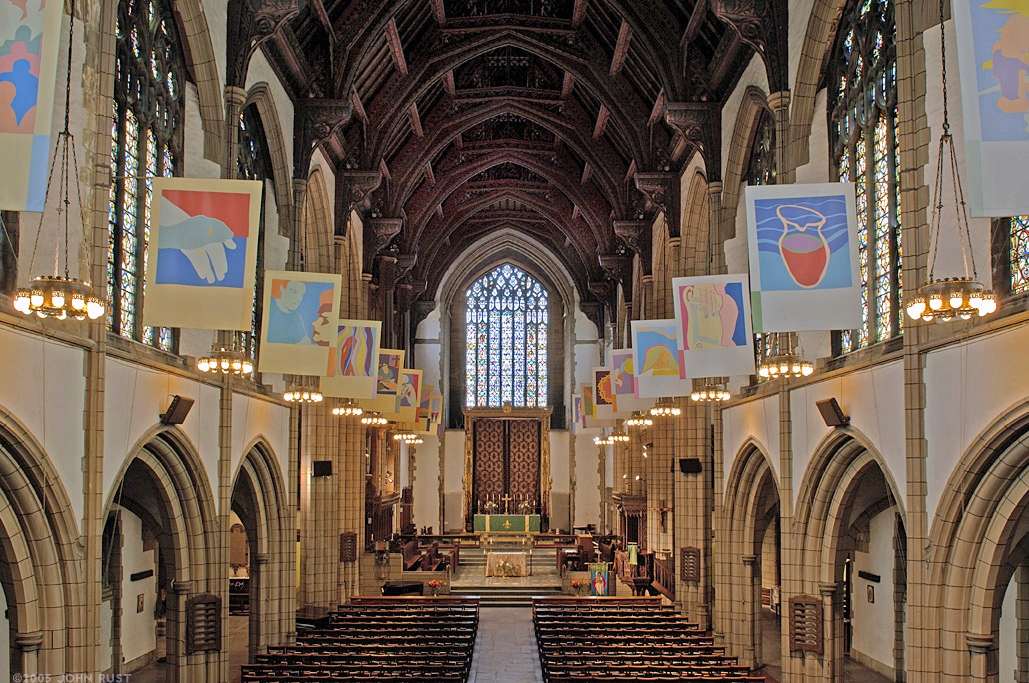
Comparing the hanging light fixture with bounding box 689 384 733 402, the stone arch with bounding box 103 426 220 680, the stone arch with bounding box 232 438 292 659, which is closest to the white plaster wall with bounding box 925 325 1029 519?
the hanging light fixture with bounding box 689 384 733 402

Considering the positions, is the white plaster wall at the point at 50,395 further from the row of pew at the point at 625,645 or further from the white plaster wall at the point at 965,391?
the white plaster wall at the point at 965,391

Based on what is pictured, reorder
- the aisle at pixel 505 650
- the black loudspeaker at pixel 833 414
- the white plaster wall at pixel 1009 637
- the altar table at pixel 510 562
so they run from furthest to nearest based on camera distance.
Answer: the altar table at pixel 510 562, the aisle at pixel 505 650, the white plaster wall at pixel 1009 637, the black loudspeaker at pixel 833 414

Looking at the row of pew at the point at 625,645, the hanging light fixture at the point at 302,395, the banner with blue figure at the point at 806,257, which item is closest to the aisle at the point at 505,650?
the row of pew at the point at 625,645

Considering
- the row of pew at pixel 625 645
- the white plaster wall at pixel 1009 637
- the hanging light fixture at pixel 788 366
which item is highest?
the hanging light fixture at pixel 788 366

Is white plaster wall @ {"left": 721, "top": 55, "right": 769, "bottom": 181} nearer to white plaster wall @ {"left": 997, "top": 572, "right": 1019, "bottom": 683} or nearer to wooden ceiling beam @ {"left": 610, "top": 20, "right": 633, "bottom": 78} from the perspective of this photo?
wooden ceiling beam @ {"left": 610, "top": 20, "right": 633, "bottom": 78}

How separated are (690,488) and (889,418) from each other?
13.0 metres

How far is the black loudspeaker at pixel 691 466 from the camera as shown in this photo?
26.3 m

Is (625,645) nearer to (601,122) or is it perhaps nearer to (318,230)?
(318,230)

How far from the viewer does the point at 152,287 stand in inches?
519

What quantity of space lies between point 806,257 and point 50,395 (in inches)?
382

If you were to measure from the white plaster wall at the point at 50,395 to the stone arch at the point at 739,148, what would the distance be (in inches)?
569

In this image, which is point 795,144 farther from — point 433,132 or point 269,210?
point 433,132

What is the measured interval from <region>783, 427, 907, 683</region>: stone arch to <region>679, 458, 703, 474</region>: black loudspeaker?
25.8 feet

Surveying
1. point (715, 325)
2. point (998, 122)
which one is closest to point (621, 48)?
point (715, 325)
